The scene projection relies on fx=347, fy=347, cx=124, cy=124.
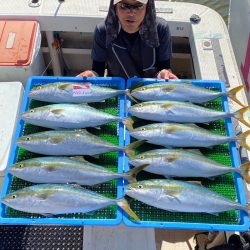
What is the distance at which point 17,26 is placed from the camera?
3705 mm

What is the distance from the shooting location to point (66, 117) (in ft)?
8.47

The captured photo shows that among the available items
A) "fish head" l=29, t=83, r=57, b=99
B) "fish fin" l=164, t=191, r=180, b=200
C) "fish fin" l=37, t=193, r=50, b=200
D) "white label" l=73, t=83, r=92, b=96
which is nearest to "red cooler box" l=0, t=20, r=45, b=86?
"fish head" l=29, t=83, r=57, b=99

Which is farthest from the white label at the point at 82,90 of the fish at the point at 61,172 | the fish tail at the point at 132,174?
the fish tail at the point at 132,174

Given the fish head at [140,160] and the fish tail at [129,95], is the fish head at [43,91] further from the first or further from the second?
the fish head at [140,160]

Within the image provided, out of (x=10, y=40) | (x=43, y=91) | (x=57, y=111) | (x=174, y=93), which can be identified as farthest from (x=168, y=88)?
(x=10, y=40)

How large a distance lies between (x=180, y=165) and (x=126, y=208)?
0.48 meters

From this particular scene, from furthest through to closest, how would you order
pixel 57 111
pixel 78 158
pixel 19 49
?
pixel 19 49 → pixel 57 111 → pixel 78 158

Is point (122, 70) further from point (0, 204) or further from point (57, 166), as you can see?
point (0, 204)

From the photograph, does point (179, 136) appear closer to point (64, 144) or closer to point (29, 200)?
point (64, 144)

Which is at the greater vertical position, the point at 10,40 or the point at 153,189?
the point at 10,40

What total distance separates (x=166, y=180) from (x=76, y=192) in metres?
0.60

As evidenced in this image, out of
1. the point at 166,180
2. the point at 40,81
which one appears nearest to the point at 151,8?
the point at 40,81

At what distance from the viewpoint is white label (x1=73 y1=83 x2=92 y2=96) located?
2.75 m

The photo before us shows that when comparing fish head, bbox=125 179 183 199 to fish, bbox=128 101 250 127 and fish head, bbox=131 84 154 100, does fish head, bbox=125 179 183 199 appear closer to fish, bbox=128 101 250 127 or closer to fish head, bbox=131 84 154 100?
fish, bbox=128 101 250 127
